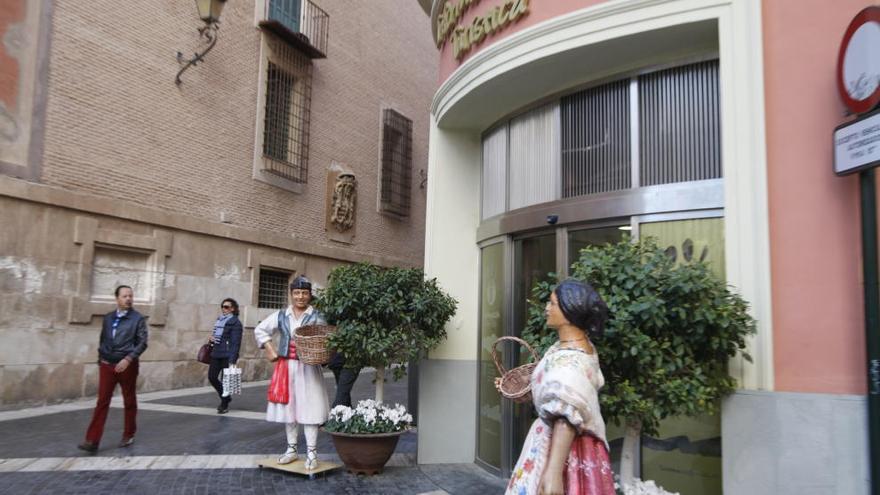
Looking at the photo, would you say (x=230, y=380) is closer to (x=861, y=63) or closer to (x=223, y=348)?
(x=223, y=348)

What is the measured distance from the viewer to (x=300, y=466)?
649 cm

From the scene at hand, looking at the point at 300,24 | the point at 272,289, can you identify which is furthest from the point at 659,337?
the point at 300,24

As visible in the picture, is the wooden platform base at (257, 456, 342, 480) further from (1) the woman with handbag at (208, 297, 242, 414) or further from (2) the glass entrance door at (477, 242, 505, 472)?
(1) the woman with handbag at (208, 297, 242, 414)

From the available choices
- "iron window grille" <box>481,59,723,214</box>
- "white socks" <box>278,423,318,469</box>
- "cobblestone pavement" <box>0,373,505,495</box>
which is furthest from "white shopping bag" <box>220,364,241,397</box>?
"iron window grille" <box>481,59,723,214</box>

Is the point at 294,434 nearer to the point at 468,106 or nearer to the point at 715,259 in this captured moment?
the point at 468,106

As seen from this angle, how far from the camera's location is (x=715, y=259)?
4.85 metres

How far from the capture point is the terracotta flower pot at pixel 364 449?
634 cm

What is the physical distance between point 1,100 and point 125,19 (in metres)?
2.97

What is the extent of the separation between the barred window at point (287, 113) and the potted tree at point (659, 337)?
12.7 m

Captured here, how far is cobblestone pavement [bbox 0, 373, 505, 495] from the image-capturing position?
19.7 ft

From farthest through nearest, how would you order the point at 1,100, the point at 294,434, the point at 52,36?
the point at 52,36 → the point at 1,100 → the point at 294,434

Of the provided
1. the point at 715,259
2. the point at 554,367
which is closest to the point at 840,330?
the point at 715,259

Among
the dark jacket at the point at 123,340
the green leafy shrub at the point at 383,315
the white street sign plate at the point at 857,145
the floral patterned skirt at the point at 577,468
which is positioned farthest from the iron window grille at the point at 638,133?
the dark jacket at the point at 123,340

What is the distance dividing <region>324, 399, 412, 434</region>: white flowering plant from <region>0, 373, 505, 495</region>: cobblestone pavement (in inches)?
18.0
